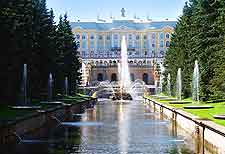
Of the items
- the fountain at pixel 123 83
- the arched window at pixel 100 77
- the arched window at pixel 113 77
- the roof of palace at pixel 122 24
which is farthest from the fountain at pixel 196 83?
the roof of palace at pixel 122 24

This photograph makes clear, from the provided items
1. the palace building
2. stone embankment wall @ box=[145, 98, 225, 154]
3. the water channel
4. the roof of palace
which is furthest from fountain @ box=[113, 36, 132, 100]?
stone embankment wall @ box=[145, 98, 225, 154]

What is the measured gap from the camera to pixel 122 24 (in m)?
127

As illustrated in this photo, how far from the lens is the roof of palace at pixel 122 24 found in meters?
124

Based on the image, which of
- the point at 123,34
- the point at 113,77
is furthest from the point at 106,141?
the point at 123,34

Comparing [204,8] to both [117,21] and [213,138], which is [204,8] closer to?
[213,138]

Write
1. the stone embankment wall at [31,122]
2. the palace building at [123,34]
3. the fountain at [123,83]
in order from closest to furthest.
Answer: the stone embankment wall at [31,122]
the fountain at [123,83]
the palace building at [123,34]

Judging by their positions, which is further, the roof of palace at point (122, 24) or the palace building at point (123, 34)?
the roof of palace at point (122, 24)

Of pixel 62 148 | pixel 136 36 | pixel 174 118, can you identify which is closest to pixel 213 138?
pixel 62 148

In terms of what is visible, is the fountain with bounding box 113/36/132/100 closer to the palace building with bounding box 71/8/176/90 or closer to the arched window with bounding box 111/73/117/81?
the arched window with bounding box 111/73/117/81

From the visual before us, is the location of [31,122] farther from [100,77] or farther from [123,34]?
[123,34]

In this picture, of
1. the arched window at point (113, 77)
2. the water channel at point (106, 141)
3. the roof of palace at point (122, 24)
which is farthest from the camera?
the roof of palace at point (122, 24)

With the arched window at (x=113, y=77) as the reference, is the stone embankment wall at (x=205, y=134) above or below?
below

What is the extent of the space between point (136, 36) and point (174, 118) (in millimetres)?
99398

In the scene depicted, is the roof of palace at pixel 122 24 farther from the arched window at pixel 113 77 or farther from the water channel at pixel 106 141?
the water channel at pixel 106 141
